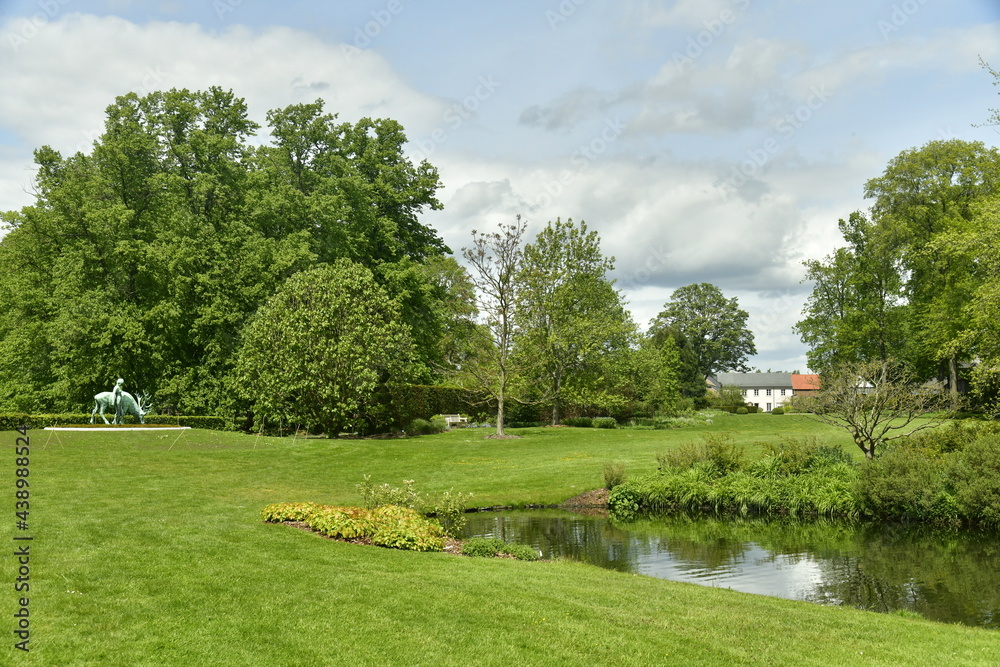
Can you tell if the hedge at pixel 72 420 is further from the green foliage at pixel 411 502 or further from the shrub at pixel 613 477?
the shrub at pixel 613 477

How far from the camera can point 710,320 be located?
9244 cm

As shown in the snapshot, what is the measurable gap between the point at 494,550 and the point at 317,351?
22.2 m

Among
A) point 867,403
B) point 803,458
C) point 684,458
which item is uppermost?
point 867,403

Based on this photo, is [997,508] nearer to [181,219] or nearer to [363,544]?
[363,544]

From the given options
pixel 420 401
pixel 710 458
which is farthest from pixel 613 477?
pixel 420 401

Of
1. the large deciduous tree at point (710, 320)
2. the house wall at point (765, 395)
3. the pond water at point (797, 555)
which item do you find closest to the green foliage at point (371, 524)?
the pond water at point (797, 555)

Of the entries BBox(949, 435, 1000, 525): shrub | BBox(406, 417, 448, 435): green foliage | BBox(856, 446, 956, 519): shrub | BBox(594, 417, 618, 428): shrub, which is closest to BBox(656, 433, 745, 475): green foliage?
BBox(856, 446, 956, 519): shrub

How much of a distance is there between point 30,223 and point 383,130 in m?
19.6

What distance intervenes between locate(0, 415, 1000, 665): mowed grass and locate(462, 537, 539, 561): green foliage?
88cm

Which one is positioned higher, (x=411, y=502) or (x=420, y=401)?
(x=420, y=401)

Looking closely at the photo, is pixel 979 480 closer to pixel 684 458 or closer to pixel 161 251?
pixel 684 458

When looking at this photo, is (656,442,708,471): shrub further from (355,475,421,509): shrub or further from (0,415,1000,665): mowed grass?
(0,415,1000,665): mowed grass

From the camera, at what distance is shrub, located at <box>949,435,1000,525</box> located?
55.5 feet

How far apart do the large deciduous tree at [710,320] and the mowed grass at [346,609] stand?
79.6 m
